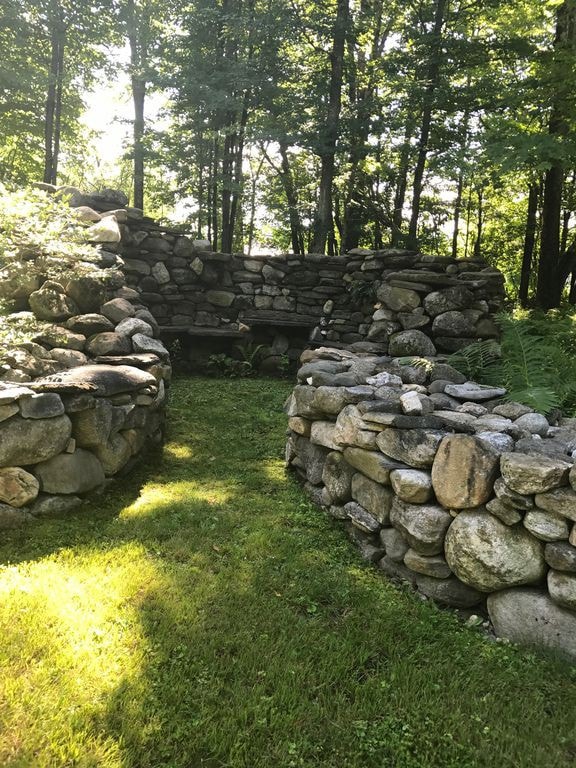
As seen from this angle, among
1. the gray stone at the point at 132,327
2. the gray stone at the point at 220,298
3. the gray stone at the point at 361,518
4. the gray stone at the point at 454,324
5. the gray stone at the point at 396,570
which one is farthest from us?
the gray stone at the point at 220,298

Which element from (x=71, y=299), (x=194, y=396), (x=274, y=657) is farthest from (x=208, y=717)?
(x=194, y=396)

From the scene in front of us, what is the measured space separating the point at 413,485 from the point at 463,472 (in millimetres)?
312

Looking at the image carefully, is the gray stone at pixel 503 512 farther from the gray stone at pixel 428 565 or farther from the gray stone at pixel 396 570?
the gray stone at pixel 396 570

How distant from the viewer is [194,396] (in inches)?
249

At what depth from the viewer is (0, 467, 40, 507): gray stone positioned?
2.95 metres

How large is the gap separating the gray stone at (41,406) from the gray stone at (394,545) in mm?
2175

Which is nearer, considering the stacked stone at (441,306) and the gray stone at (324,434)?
the gray stone at (324,434)

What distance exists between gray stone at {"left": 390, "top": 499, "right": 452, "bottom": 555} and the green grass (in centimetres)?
29

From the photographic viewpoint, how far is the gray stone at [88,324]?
4.56 metres

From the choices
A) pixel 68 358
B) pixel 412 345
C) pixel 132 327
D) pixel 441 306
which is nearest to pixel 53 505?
pixel 68 358

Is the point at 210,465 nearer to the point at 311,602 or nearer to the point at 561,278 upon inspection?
the point at 311,602

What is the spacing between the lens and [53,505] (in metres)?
3.15

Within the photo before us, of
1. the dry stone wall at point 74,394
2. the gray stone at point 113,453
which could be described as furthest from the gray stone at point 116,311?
the gray stone at point 113,453

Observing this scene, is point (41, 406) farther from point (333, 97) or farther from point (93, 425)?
point (333, 97)
